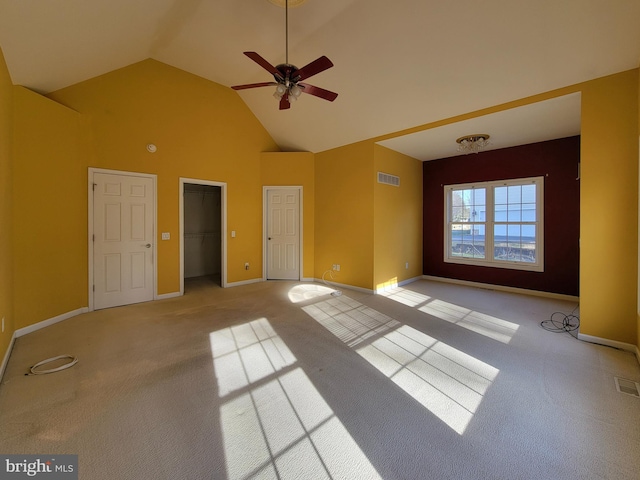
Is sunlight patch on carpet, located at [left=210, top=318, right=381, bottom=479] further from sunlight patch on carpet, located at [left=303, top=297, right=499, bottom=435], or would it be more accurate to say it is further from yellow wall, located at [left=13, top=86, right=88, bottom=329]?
yellow wall, located at [left=13, top=86, right=88, bottom=329]

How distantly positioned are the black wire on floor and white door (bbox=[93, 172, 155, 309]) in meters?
5.76

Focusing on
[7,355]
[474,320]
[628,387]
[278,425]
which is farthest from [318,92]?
[7,355]

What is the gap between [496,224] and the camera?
5.33m

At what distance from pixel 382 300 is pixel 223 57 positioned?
4.62 m

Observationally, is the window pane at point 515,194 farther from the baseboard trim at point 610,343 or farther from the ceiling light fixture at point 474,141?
the baseboard trim at point 610,343

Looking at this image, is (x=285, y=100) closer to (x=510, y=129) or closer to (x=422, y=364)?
(x=422, y=364)

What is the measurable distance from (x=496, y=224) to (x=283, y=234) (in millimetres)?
4358

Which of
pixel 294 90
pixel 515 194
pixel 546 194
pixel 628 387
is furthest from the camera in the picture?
pixel 515 194

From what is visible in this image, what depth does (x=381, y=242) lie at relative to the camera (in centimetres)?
500

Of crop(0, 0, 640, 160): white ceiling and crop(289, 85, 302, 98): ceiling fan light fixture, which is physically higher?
crop(0, 0, 640, 160): white ceiling

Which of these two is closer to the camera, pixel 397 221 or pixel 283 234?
pixel 397 221

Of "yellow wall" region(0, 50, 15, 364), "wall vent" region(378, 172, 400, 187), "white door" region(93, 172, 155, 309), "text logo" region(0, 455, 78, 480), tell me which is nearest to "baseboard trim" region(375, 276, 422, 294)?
"wall vent" region(378, 172, 400, 187)

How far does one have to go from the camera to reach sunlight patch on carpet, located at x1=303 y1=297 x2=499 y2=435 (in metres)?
1.89

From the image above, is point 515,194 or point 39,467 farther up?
point 515,194
